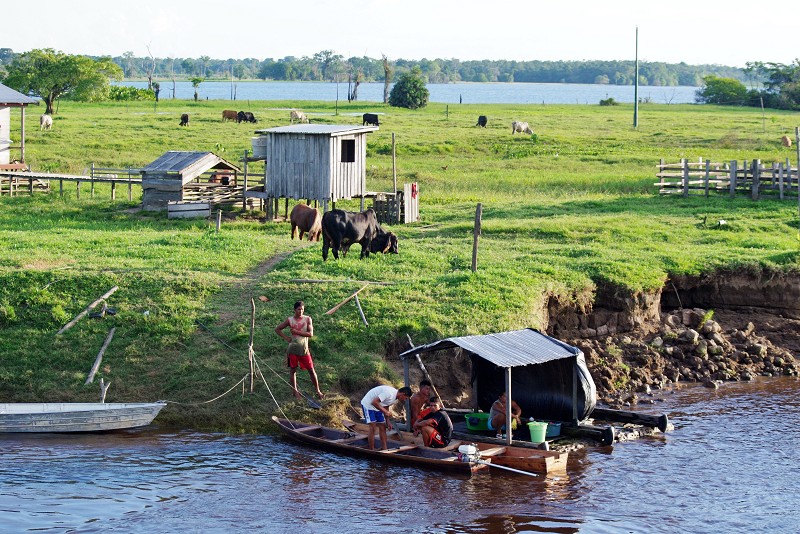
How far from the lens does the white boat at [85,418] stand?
18.6 metres

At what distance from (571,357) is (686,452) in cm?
256

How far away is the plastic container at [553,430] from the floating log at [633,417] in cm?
122

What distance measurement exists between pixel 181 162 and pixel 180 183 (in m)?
1.18

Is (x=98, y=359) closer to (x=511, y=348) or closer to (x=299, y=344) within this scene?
(x=299, y=344)

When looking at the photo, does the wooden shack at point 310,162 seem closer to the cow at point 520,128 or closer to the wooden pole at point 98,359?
the wooden pole at point 98,359

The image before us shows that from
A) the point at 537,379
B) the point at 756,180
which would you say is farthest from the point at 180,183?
the point at 756,180

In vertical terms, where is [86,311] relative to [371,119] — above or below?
below

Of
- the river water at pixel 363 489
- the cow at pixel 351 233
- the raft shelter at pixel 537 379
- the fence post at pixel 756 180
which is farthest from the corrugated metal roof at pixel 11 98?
the fence post at pixel 756 180

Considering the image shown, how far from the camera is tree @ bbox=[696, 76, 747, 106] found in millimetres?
107625

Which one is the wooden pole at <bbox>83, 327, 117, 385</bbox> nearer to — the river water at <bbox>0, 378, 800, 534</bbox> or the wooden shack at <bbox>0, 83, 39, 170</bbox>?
the river water at <bbox>0, 378, 800, 534</bbox>

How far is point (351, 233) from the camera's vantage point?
25344 millimetres

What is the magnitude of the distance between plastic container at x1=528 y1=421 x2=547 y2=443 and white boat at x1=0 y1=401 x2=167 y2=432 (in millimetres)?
6526

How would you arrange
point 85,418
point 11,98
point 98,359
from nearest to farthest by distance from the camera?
1. point 85,418
2. point 98,359
3. point 11,98

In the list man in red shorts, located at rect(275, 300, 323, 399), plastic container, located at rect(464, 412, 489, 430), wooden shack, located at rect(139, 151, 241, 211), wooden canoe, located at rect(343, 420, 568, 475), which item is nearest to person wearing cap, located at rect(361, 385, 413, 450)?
wooden canoe, located at rect(343, 420, 568, 475)
